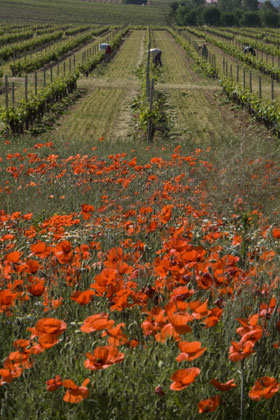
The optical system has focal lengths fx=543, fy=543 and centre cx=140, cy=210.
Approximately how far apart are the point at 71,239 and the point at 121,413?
2379 millimetres

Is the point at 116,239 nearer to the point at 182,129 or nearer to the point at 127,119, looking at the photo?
the point at 182,129

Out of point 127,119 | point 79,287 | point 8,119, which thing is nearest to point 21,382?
point 79,287

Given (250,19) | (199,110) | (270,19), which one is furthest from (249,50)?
(270,19)

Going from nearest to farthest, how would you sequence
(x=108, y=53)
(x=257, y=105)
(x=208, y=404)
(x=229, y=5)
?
(x=208, y=404)
(x=257, y=105)
(x=108, y=53)
(x=229, y=5)

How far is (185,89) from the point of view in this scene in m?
27.0

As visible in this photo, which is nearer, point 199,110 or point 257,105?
point 257,105

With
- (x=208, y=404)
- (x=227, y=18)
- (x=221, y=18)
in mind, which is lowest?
(x=208, y=404)

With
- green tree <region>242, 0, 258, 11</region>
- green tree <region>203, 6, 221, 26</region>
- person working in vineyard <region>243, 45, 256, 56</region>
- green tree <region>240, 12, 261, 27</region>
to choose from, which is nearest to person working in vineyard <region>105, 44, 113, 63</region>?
person working in vineyard <region>243, 45, 256, 56</region>

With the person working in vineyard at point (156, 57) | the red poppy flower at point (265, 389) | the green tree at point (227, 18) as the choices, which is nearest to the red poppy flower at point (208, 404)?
the red poppy flower at point (265, 389)

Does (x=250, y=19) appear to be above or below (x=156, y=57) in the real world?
above

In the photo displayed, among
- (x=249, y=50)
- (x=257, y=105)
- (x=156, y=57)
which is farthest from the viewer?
(x=249, y=50)

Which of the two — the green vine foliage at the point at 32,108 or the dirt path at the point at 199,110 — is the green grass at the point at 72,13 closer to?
the dirt path at the point at 199,110

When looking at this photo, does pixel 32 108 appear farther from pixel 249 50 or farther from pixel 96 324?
pixel 249 50

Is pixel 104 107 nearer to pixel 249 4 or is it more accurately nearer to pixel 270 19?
pixel 270 19
